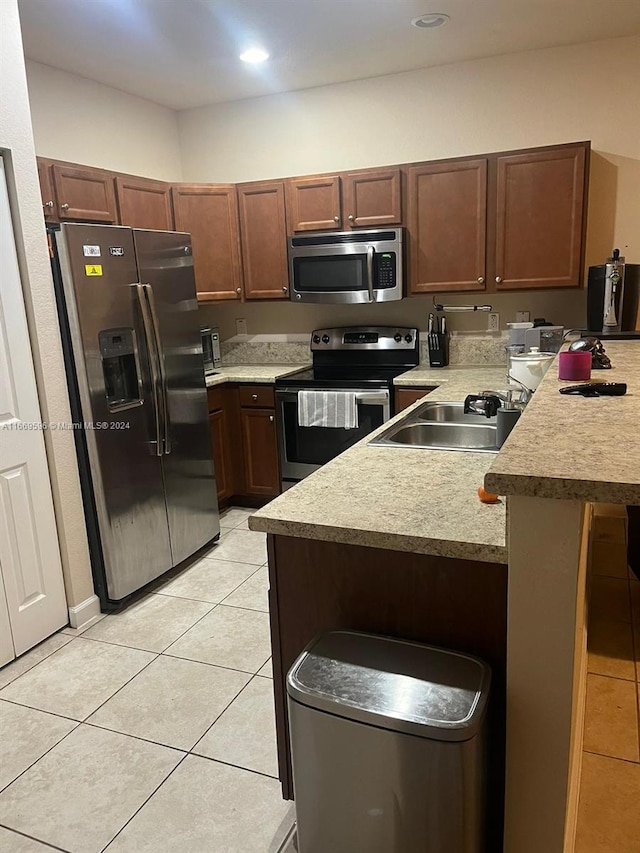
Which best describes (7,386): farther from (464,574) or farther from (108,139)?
(108,139)

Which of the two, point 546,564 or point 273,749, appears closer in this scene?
point 546,564

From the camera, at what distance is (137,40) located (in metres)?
3.13

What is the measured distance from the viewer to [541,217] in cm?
342

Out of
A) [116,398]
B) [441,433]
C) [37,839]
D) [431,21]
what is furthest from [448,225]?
[37,839]

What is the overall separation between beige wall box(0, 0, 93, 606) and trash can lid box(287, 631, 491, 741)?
1.75m

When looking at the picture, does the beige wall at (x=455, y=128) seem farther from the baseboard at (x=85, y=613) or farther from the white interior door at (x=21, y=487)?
the baseboard at (x=85, y=613)

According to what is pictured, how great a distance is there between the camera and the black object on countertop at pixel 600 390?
1581 mm

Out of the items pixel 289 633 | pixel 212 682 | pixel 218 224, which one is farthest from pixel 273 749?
pixel 218 224

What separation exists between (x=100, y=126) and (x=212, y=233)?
915 mm

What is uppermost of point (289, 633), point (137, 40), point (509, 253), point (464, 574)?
point (137, 40)

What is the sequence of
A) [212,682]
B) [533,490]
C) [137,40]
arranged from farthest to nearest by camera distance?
[137,40] → [212,682] → [533,490]

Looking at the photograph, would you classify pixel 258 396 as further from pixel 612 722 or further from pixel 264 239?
pixel 612 722

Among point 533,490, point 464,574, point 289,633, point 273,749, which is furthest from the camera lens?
point 273,749

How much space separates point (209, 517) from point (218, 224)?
193 cm
